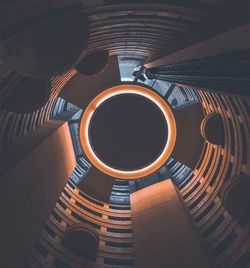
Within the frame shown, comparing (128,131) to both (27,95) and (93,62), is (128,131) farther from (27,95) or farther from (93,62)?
(27,95)

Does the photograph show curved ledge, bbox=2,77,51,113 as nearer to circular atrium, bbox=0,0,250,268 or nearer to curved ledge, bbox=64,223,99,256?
circular atrium, bbox=0,0,250,268

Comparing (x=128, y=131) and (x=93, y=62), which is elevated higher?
(x=93, y=62)

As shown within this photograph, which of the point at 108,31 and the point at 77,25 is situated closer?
the point at 77,25

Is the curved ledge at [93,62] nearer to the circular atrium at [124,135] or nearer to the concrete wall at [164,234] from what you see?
the circular atrium at [124,135]

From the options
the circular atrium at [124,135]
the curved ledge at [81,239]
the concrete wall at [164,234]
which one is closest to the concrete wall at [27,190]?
the circular atrium at [124,135]

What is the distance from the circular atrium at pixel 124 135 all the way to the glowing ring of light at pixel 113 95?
96mm

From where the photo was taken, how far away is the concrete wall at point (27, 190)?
13.9 m

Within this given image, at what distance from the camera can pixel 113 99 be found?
95.1ft

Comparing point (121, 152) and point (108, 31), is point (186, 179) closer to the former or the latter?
point (121, 152)

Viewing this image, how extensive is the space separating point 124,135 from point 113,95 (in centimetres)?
440

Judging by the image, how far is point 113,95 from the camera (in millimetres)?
28625

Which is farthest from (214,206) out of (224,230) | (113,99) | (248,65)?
(248,65)

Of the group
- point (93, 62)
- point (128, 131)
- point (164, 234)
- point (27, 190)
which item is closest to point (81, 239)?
point (164, 234)

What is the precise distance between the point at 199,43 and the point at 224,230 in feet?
47.9
